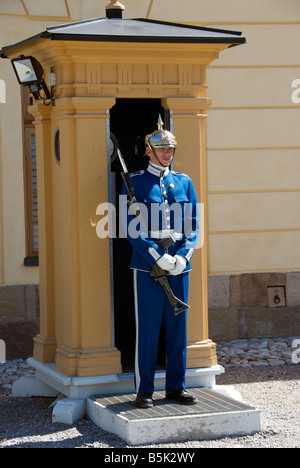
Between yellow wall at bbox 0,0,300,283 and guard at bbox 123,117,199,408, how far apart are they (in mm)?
3059

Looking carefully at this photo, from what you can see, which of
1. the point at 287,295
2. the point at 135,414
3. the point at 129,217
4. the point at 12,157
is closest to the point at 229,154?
the point at 287,295

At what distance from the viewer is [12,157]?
9.02m

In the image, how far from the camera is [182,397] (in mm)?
6277

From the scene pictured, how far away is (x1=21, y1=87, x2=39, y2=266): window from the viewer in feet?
29.8

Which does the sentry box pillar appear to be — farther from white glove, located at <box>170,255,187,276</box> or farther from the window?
the window

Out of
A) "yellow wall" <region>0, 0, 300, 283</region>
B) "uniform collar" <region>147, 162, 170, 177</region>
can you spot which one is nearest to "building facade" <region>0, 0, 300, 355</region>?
"yellow wall" <region>0, 0, 300, 283</region>

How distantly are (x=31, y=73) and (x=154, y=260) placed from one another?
5.47ft

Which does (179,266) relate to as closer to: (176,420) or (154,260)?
(154,260)

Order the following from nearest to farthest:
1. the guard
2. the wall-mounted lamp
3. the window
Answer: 1. the guard
2. the wall-mounted lamp
3. the window

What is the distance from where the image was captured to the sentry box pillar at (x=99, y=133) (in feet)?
21.4

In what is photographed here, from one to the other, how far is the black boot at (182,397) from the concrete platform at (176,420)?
0.05 m

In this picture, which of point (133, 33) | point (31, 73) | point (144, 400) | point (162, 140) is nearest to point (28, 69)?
point (31, 73)

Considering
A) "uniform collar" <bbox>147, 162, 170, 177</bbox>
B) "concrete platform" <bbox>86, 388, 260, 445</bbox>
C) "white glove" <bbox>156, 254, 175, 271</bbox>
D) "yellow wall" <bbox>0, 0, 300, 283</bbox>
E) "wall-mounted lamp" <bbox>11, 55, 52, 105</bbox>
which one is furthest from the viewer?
"yellow wall" <bbox>0, 0, 300, 283</bbox>

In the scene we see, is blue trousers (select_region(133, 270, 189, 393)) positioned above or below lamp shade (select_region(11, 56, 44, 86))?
below
